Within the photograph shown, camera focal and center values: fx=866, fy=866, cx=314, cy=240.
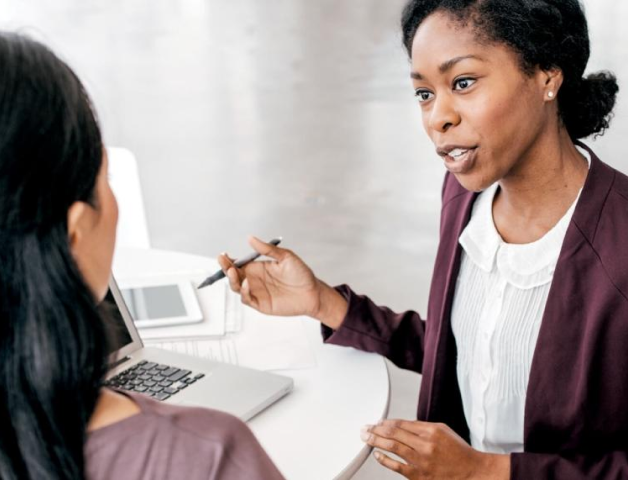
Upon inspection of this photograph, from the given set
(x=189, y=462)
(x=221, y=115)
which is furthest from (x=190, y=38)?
(x=189, y=462)

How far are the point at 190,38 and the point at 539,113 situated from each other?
621 cm

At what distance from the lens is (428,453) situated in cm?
130

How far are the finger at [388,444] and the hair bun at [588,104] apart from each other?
637 mm

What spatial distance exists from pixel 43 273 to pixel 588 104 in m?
1.09

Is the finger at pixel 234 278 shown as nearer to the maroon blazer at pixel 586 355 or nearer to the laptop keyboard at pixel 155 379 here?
the laptop keyboard at pixel 155 379

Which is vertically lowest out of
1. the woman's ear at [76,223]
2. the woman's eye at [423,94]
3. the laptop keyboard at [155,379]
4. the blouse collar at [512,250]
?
the laptop keyboard at [155,379]

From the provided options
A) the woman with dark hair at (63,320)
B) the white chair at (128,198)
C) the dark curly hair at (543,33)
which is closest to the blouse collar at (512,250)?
the dark curly hair at (543,33)

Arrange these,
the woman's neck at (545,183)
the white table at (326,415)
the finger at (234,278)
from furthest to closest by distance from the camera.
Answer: the finger at (234,278) → the woman's neck at (545,183) → the white table at (326,415)

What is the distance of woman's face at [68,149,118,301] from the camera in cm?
71

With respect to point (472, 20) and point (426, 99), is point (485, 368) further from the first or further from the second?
point (472, 20)

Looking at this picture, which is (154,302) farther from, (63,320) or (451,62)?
(63,320)

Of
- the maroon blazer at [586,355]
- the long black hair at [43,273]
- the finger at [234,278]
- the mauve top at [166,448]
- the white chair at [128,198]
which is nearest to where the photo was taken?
the long black hair at [43,273]

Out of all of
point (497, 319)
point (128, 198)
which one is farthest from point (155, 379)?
point (128, 198)

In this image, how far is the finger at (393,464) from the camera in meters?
1.28
